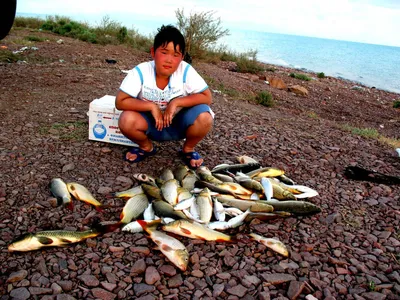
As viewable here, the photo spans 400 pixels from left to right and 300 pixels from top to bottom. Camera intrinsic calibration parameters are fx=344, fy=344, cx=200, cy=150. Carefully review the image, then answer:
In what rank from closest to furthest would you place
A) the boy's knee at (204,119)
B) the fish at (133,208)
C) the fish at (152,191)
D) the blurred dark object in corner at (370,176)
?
the fish at (133,208)
the fish at (152,191)
the boy's knee at (204,119)
the blurred dark object in corner at (370,176)

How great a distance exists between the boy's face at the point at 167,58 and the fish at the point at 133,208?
4.12ft

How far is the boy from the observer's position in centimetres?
333

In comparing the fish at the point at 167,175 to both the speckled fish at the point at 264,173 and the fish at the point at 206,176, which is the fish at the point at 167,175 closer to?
the fish at the point at 206,176

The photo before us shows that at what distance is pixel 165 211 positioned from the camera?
282 centimetres

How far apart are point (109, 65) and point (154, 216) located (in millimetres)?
7466

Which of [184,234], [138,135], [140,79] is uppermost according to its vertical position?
[140,79]

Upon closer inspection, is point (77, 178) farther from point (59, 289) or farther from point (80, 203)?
point (59, 289)

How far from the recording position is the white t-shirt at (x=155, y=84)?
344cm

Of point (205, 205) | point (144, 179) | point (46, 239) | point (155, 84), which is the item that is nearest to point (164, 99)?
point (155, 84)

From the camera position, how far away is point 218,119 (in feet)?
19.2

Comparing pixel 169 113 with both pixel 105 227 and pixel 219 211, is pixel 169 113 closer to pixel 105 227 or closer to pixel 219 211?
pixel 219 211

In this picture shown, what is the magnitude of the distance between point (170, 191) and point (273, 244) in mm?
973

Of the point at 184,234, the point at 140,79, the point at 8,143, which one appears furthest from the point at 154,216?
the point at 8,143

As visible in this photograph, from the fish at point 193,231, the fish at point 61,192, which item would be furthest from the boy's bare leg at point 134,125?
the fish at point 193,231
